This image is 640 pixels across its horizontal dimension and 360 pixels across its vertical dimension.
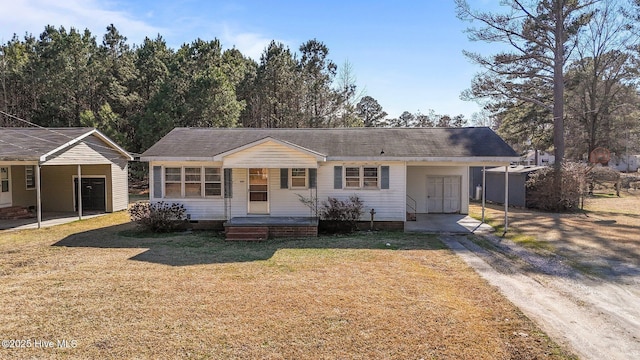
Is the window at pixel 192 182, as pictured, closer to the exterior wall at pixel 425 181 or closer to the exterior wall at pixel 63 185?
the exterior wall at pixel 63 185

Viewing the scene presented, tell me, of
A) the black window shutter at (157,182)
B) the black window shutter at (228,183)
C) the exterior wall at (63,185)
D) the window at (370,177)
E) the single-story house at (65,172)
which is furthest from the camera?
the exterior wall at (63,185)

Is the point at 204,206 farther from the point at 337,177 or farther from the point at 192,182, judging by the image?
the point at 337,177

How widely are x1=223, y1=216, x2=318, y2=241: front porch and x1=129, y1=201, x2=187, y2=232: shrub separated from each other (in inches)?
74.9

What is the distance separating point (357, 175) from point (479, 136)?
18.7ft

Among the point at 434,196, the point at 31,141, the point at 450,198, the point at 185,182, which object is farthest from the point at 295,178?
the point at 31,141

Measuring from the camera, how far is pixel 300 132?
16984mm

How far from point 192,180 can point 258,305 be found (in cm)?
879

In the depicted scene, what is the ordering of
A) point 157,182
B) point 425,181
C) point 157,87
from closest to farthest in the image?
point 157,182 → point 425,181 → point 157,87

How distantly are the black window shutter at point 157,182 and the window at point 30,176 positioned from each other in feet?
28.9

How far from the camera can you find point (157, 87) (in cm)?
3180

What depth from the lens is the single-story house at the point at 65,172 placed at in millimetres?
15688

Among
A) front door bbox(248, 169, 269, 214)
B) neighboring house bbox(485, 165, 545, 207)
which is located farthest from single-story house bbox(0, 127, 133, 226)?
neighboring house bbox(485, 165, 545, 207)

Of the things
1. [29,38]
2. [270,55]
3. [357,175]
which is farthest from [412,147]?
[29,38]

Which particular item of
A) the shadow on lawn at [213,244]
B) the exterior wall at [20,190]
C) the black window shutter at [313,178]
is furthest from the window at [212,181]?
the exterior wall at [20,190]
